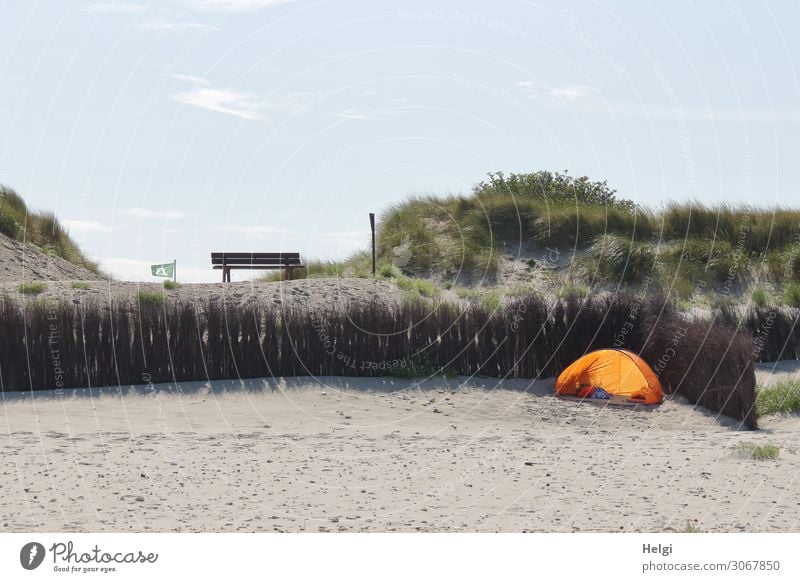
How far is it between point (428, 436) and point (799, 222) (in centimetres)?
1769

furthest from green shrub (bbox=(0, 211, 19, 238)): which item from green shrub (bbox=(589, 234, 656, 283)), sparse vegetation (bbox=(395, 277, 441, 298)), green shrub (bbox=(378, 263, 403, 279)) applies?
green shrub (bbox=(589, 234, 656, 283))

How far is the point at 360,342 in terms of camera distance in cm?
1769

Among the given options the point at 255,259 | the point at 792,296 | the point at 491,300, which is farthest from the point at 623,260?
the point at 255,259

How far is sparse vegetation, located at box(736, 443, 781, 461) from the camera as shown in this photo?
36.8ft

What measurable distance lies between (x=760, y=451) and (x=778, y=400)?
5.15 meters

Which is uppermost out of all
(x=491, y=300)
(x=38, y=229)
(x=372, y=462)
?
(x=38, y=229)

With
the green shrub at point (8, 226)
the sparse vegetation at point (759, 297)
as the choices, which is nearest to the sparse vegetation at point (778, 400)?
the sparse vegetation at point (759, 297)

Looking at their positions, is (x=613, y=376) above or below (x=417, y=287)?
below

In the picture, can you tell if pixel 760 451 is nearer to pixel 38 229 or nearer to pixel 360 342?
pixel 360 342

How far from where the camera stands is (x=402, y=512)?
8859mm

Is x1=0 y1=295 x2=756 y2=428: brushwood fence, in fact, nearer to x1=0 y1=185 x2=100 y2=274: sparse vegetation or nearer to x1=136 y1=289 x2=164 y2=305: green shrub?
x1=136 y1=289 x2=164 y2=305: green shrub

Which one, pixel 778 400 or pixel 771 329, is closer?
pixel 778 400

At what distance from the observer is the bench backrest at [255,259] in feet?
84.7
